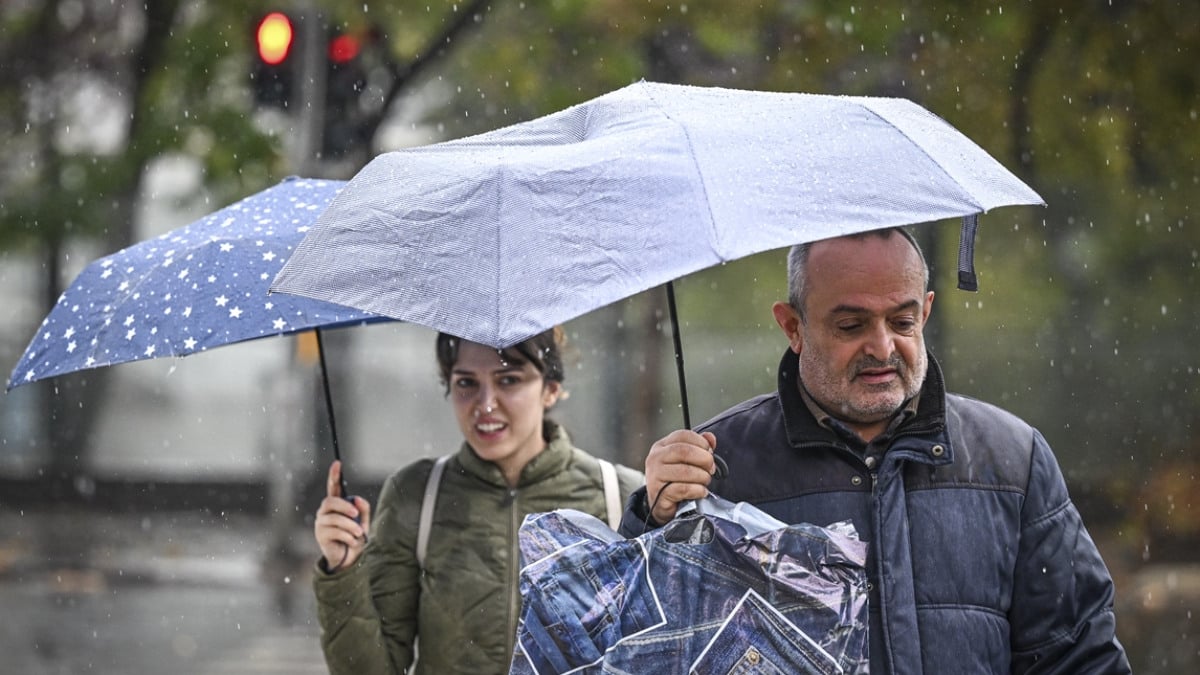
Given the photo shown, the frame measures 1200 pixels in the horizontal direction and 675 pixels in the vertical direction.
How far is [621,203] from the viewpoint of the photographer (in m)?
2.87

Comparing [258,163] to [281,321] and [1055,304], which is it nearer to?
[1055,304]

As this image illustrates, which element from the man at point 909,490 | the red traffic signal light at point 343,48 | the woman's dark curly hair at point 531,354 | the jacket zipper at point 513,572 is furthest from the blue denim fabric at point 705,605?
the red traffic signal light at point 343,48

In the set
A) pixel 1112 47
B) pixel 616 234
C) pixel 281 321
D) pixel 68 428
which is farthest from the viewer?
pixel 68 428

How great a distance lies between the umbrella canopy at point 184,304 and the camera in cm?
416

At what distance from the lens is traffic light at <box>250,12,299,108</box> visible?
14633 millimetres

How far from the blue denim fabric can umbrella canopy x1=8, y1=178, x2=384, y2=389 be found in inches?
50.3

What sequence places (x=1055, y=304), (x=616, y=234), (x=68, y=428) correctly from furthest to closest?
(x=68, y=428), (x=1055, y=304), (x=616, y=234)

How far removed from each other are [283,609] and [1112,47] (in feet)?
26.5

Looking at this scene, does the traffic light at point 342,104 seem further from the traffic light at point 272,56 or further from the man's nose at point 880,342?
the man's nose at point 880,342

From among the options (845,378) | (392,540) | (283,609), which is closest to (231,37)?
(283,609)

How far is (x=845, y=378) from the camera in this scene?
342cm

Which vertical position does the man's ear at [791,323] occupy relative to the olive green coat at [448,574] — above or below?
above

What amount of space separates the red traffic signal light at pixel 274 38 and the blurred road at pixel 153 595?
15.2 ft

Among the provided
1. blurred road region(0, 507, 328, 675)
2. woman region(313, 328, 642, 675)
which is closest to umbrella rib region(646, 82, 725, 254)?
woman region(313, 328, 642, 675)
